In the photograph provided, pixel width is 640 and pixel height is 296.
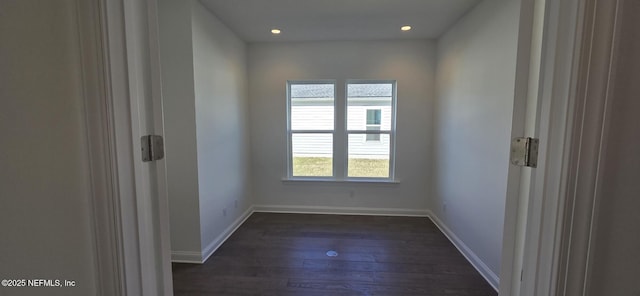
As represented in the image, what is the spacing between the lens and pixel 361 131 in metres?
3.79

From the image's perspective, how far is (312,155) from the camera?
3.91 m

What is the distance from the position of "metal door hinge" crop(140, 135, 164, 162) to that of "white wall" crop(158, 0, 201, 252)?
1750mm

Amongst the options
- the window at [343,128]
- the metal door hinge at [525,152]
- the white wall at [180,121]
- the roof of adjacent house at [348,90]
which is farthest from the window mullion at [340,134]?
the metal door hinge at [525,152]

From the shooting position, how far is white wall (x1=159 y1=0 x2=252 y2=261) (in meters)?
2.33

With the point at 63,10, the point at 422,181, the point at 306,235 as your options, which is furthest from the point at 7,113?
the point at 422,181

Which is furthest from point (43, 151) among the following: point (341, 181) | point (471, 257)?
point (341, 181)

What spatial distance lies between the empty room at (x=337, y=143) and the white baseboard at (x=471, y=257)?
0.02 meters

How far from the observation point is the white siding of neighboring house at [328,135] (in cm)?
378

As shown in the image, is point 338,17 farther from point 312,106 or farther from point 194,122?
point 194,122

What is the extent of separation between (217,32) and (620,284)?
3.31 metres

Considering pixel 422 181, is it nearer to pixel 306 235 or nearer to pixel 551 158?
pixel 306 235

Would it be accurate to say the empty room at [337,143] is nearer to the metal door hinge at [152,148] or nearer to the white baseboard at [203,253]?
the white baseboard at [203,253]

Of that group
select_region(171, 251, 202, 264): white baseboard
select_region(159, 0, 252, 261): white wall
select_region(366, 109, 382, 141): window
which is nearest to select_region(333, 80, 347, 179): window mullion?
select_region(366, 109, 382, 141): window

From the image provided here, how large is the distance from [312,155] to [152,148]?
10.4 ft
